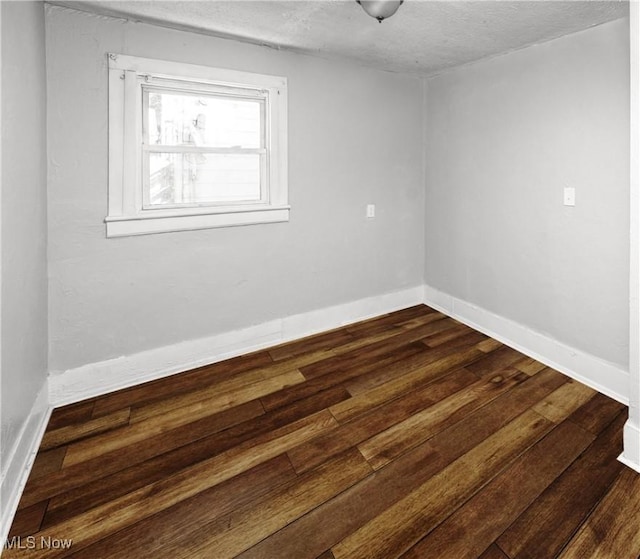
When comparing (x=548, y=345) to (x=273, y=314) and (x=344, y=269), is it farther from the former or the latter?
(x=273, y=314)

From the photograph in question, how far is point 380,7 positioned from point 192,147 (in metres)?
1.47

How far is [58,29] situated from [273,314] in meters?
2.26

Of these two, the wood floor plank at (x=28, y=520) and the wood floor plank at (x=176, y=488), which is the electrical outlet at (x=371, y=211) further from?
the wood floor plank at (x=28, y=520)

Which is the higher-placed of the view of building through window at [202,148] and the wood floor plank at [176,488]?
the view of building through window at [202,148]

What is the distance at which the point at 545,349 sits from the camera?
265cm

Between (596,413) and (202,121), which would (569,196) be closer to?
(596,413)

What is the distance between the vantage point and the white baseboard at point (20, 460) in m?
1.39

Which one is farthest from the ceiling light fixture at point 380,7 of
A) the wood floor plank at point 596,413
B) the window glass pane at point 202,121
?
the wood floor plank at point 596,413

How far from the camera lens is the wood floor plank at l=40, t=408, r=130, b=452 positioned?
1.86m

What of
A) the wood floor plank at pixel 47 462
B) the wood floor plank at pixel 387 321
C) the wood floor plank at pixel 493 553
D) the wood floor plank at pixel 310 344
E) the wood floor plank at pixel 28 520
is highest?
the wood floor plank at pixel 387 321

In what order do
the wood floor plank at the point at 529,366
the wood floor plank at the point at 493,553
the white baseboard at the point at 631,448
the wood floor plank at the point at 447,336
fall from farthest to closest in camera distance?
1. the wood floor plank at the point at 447,336
2. the wood floor plank at the point at 529,366
3. the white baseboard at the point at 631,448
4. the wood floor plank at the point at 493,553

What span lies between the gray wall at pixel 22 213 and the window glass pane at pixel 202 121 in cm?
63

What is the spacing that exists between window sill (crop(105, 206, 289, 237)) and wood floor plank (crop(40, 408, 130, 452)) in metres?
1.13

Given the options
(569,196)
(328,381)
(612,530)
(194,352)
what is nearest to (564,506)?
(612,530)
